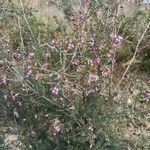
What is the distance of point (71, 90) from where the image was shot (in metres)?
3.93

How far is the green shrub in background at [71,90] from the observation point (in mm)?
3799

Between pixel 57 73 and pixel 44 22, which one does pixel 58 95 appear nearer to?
pixel 57 73

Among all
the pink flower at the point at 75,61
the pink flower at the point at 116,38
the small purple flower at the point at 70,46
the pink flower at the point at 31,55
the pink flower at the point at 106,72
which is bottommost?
the pink flower at the point at 106,72

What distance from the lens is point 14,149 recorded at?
436cm

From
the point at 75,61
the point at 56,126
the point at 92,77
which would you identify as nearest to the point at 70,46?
the point at 75,61

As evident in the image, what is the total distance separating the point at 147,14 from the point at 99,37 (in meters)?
1.90

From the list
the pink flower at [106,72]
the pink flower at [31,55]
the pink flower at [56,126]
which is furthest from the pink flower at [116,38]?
the pink flower at [56,126]

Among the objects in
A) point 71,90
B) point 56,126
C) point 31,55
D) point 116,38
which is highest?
point 116,38

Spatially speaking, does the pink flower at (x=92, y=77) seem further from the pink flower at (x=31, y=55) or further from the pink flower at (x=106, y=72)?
the pink flower at (x=31, y=55)

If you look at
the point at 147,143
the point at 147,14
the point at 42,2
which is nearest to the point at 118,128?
the point at 147,143

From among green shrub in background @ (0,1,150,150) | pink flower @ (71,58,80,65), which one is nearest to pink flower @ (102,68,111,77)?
green shrub in background @ (0,1,150,150)

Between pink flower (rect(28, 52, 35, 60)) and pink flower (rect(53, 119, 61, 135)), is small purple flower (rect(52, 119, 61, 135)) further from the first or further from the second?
pink flower (rect(28, 52, 35, 60))

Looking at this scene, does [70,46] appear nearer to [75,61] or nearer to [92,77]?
[75,61]

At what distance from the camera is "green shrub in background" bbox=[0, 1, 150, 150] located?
3799 millimetres
